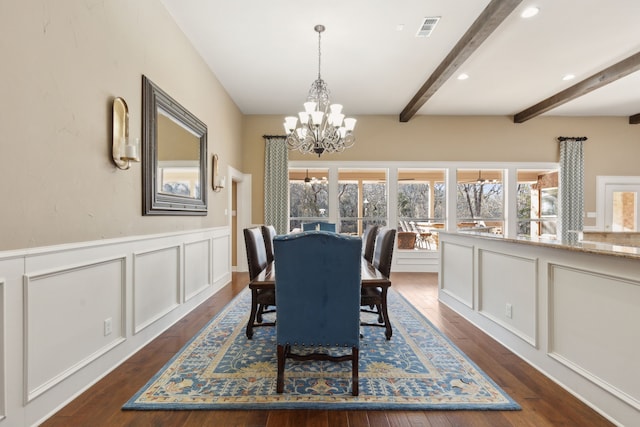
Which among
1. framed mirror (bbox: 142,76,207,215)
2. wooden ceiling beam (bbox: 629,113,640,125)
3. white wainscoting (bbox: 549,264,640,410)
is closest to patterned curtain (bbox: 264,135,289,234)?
framed mirror (bbox: 142,76,207,215)

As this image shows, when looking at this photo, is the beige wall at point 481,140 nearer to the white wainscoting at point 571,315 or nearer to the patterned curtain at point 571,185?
the patterned curtain at point 571,185

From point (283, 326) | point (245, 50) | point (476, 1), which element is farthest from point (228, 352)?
point (476, 1)

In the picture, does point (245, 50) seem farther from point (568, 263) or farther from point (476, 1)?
point (568, 263)

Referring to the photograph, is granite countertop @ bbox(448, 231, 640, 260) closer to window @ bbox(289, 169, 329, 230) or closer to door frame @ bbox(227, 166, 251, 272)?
window @ bbox(289, 169, 329, 230)

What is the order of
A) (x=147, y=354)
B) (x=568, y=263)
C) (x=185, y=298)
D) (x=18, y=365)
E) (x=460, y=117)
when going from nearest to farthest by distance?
1. (x=18, y=365)
2. (x=568, y=263)
3. (x=147, y=354)
4. (x=185, y=298)
5. (x=460, y=117)

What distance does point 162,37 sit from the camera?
2.95 metres

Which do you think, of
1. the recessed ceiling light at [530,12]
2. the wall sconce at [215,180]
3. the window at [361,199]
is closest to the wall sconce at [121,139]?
the wall sconce at [215,180]

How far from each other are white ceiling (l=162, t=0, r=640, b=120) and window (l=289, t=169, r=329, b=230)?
55.5 inches

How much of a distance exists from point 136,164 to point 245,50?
6.59ft

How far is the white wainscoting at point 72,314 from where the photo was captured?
1.51 meters

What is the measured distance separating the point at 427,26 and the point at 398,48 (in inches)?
19.2

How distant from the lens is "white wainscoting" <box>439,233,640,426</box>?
1.63 meters

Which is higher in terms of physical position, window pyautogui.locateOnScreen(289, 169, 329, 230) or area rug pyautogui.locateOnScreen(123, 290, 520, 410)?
window pyautogui.locateOnScreen(289, 169, 329, 230)

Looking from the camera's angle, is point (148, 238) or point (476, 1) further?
point (476, 1)
